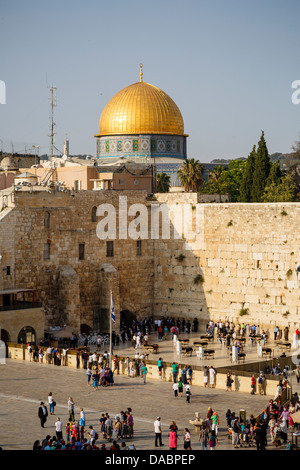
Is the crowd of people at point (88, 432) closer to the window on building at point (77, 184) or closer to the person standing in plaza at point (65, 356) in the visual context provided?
the person standing in plaza at point (65, 356)

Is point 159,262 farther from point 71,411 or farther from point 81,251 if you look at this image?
point 71,411

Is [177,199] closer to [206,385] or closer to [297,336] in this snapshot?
[297,336]

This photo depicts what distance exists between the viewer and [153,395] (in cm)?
2705

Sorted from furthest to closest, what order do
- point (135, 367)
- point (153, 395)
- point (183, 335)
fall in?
1. point (183, 335)
2. point (135, 367)
3. point (153, 395)

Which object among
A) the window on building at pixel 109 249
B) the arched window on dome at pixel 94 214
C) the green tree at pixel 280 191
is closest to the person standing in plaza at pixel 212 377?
the window on building at pixel 109 249

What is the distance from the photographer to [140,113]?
67.3 m

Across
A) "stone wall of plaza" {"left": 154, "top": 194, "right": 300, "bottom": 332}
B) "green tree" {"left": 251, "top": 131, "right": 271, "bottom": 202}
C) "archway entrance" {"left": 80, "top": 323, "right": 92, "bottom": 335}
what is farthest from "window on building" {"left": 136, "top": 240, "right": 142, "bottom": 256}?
"green tree" {"left": 251, "top": 131, "right": 271, "bottom": 202}

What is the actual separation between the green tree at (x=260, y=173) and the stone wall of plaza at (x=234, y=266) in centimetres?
679

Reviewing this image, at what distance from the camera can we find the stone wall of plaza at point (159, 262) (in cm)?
3775

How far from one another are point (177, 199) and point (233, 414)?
20360mm

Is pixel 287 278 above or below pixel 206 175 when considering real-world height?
below

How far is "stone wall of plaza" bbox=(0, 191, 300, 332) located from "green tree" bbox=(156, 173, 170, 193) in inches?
673

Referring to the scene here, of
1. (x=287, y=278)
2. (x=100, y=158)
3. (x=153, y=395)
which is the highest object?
(x=100, y=158)

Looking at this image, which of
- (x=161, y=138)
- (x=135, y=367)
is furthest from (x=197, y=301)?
(x=161, y=138)
